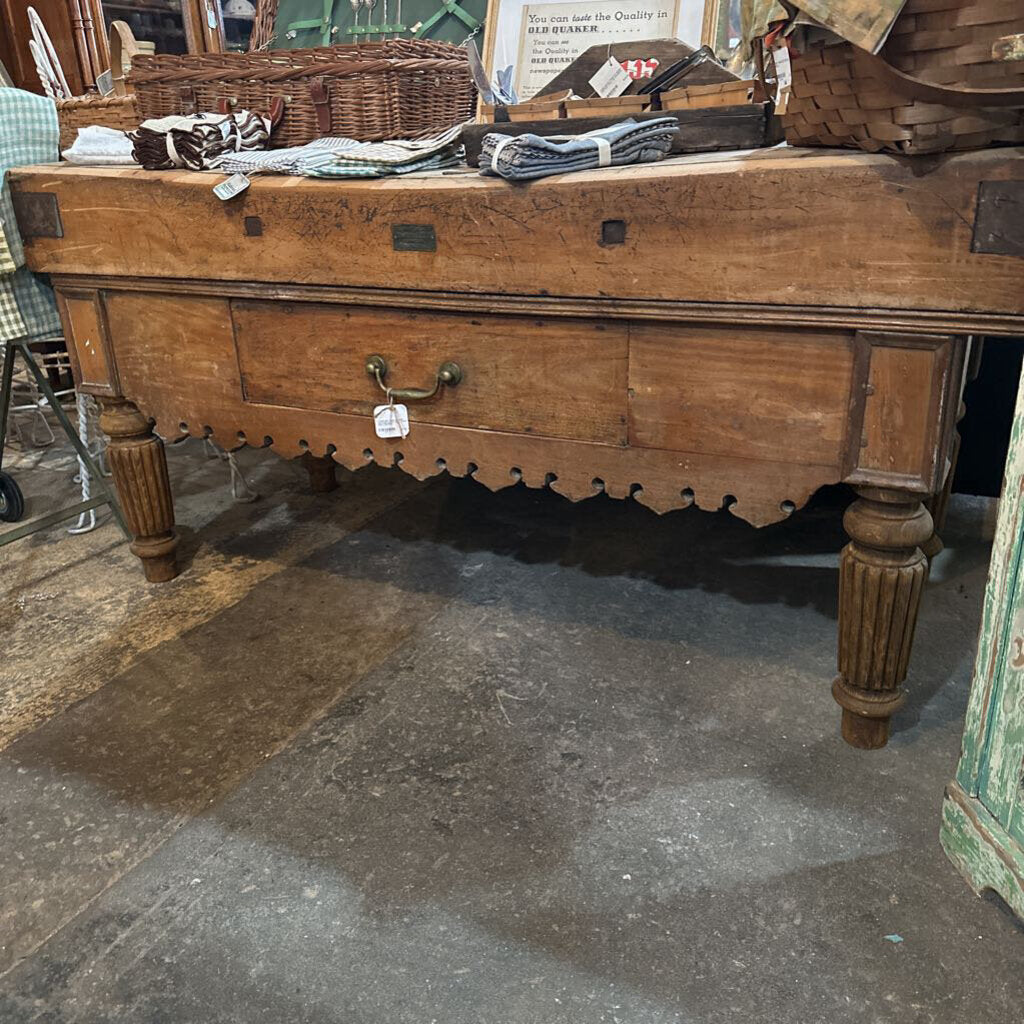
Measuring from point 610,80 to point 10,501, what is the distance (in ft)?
5.44

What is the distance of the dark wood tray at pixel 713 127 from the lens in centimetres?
123

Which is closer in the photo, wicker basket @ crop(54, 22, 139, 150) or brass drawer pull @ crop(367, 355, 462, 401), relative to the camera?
brass drawer pull @ crop(367, 355, 462, 401)

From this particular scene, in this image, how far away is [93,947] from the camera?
3.41 ft

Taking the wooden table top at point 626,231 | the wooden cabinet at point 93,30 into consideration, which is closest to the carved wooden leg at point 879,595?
the wooden table top at point 626,231

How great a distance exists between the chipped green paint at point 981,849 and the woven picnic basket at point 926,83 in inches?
29.7

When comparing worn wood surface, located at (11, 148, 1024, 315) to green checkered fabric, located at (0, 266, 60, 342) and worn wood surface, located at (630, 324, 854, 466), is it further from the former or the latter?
green checkered fabric, located at (0, 266, 60, 342)

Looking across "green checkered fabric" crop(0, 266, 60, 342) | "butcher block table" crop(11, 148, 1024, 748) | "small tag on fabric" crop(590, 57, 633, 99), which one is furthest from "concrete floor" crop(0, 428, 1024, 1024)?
"small tag on fabric" crop(590, 57, 633, 99)

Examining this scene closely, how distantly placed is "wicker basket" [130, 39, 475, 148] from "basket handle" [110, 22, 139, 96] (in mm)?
545

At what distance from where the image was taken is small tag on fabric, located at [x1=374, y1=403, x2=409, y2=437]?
1.45 metres

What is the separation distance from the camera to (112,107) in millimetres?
1996

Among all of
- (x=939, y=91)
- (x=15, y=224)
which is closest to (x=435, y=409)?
(x=939, y=91)

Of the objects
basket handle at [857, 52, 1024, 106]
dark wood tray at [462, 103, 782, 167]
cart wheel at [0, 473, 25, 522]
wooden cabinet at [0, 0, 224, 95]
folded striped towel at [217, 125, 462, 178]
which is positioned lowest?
cart wheel at [0, 473, 25, 522]

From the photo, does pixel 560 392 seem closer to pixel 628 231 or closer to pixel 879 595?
pixel 628 231

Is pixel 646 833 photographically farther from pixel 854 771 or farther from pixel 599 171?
pixel 599 171
